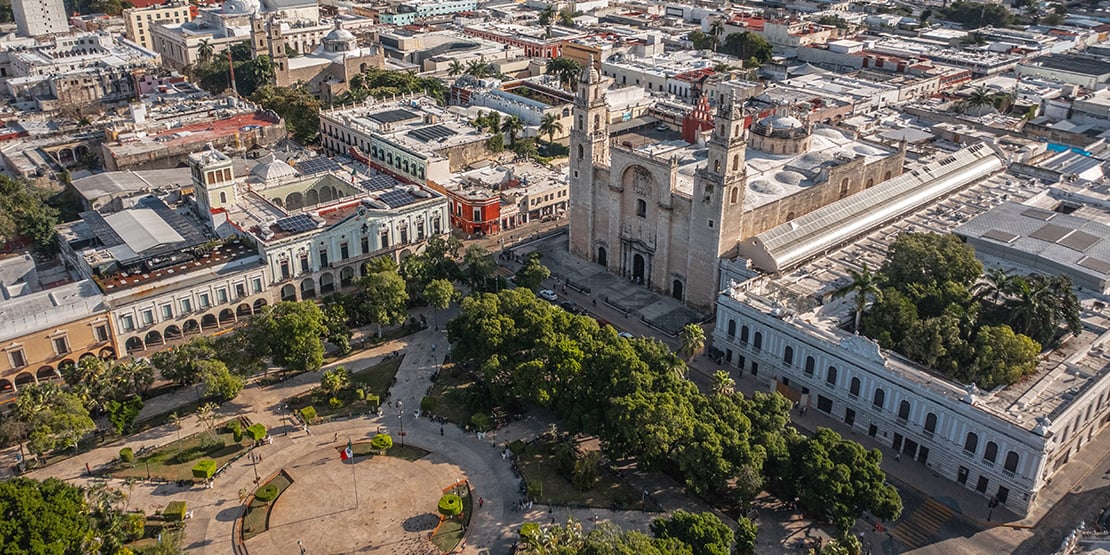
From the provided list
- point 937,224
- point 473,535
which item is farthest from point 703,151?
point 473,535

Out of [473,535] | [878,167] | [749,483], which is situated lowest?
[473,535]

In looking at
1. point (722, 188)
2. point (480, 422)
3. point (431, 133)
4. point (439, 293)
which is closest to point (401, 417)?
point (480, 422)

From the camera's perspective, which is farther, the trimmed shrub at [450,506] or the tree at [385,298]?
the tree at [385,298]

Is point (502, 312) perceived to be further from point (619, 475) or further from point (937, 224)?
point (937, 224)

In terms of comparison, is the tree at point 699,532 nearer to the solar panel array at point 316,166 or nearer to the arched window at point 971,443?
the arched window at point 971,443

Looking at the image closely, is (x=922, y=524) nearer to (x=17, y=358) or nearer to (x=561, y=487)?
(x=561, y=487)

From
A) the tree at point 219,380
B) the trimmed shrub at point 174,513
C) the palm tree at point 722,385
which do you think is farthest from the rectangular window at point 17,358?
the palm tree at point 722,385
